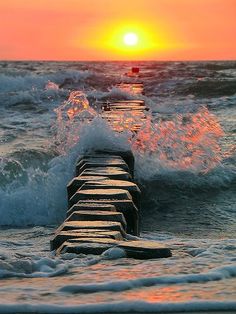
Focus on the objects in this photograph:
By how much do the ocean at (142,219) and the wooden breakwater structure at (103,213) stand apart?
5.6 inches

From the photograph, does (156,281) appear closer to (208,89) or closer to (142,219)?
(142,219)

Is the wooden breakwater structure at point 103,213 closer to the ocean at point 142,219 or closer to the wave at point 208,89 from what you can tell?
the ocean at point 142,219

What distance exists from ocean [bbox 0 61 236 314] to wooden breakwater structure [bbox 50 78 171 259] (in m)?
0.14

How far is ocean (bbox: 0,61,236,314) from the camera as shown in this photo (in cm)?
288

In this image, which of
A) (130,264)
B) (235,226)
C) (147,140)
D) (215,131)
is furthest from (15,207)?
(215,131)

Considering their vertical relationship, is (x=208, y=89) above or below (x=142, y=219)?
above

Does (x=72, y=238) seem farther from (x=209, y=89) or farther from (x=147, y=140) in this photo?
(x=209, y=89)

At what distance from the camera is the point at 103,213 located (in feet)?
15.3

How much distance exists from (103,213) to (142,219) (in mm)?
2365

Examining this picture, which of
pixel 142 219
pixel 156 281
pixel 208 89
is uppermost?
pixel 208 89

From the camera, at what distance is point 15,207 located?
7.16 meters

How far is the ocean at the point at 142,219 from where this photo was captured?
288 cm

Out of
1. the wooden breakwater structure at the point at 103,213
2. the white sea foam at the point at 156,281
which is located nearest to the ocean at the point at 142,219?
the white sea foam at the point at 156,281

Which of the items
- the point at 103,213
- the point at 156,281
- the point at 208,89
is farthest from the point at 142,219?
the point at 208,89
